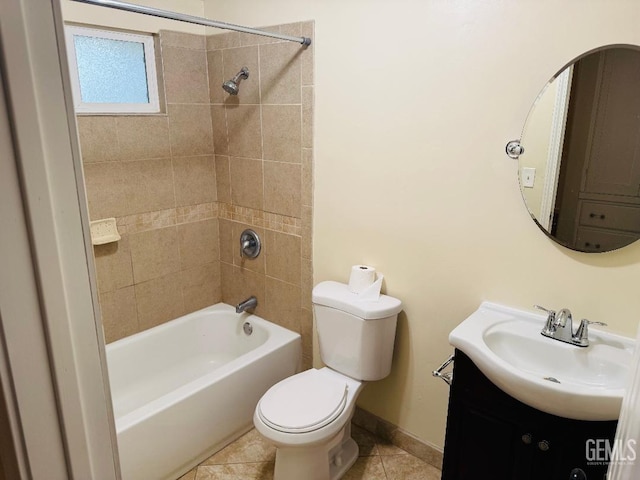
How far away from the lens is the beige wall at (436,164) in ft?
5.02

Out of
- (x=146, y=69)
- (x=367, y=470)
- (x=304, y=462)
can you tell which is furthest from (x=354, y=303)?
(x=146, y=69)

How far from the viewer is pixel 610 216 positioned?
1.50 meters

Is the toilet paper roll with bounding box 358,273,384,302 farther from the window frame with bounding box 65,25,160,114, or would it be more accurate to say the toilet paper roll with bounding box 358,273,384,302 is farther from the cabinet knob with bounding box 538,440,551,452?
the window frame with bounding box 65,25,160,114

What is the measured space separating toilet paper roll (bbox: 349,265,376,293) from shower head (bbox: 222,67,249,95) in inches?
42.3

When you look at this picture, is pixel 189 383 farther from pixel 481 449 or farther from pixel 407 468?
pixel 481 449

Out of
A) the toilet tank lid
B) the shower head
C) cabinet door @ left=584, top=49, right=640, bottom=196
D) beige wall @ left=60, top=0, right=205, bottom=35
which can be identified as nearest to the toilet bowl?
the toilet tank lid

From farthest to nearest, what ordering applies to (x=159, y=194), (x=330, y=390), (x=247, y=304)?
(x=247, y=304), (x=159, y=194), (x=330, y=390)

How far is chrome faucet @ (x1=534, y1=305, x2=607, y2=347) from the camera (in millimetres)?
1512

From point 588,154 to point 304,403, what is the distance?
4.58 ft

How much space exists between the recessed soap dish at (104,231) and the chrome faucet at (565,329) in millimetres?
1986

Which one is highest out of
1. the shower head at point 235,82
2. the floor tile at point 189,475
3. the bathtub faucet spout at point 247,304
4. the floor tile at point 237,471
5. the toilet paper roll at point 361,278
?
the shower head at point 235,82

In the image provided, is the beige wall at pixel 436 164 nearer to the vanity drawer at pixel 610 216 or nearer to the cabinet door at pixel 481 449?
the vanity drawer at pixel 610 216

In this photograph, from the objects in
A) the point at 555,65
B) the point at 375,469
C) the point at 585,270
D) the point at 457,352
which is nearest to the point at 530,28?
the point at 555,65

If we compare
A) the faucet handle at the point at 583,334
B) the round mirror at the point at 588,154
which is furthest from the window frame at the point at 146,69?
the faucet handle at the point at 583,334
